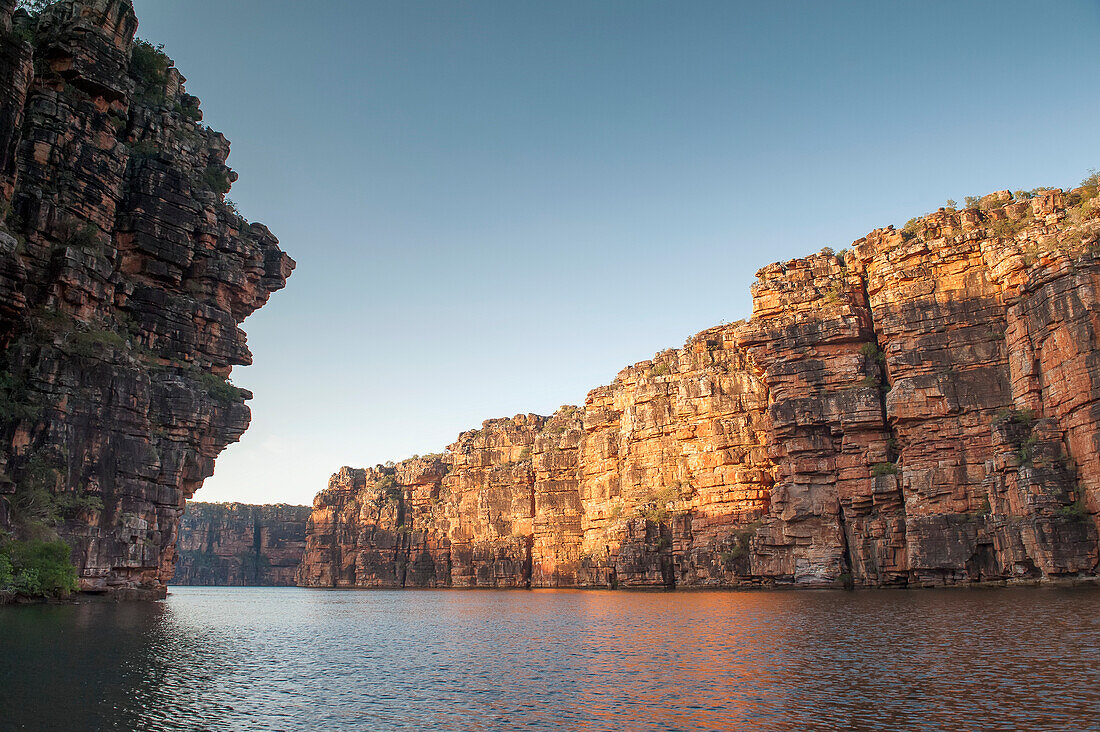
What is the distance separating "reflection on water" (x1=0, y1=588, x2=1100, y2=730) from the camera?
14430 mm

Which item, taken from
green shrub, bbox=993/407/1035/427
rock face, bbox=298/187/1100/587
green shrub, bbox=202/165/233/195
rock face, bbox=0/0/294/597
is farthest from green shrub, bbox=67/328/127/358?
green shrub, bbox=993/407/1035/427

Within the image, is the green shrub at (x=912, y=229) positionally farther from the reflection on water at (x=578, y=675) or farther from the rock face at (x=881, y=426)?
the reflection on water at (x=578, y=675)

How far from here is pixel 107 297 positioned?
155ft

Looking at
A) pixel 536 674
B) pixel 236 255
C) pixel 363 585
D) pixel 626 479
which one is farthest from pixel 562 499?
pixel 536 674

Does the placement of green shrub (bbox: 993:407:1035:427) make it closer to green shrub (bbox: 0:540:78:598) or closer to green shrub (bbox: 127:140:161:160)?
green shrub (bbox: 0:540:78:598)

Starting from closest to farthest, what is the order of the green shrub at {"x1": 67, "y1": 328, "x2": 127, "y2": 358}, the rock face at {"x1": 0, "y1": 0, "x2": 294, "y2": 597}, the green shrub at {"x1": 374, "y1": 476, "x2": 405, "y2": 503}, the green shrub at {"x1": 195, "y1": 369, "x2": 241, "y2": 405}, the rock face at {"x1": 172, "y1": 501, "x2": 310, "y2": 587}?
1. the rock face at {"x1": 0, "y1": 0, "x2": 294, "y2": 597}
2. the green shrub at {"x1": 67, "y1": 328, "x2": 127, "y2": 358}
3. the green shrub at {"x1": 195, "y1": 369, "x2": 241, "y2": 405}
4. the green shrub at {"x1": 374, "y1": 476, "x2": 405, "y2": 503}
5. the rock face at {"x1": 172, "y1": 501, "x2": 310, "y2": 587}

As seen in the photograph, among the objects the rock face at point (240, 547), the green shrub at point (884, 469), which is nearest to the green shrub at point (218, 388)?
the green shrub at point (884, 469)

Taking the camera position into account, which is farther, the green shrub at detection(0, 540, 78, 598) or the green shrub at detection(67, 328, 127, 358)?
the green shrub at detection(67, 328, 127, 358)

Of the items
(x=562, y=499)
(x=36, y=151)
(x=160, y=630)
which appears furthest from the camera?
(x=562, y=499)

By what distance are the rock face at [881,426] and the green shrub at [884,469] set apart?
0.69ft

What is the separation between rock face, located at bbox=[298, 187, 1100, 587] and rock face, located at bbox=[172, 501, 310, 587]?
371 feet

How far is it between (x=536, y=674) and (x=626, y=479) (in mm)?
82153

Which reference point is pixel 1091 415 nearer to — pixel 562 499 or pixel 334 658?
pixel 334 658

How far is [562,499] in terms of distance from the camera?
119062 millimetres
